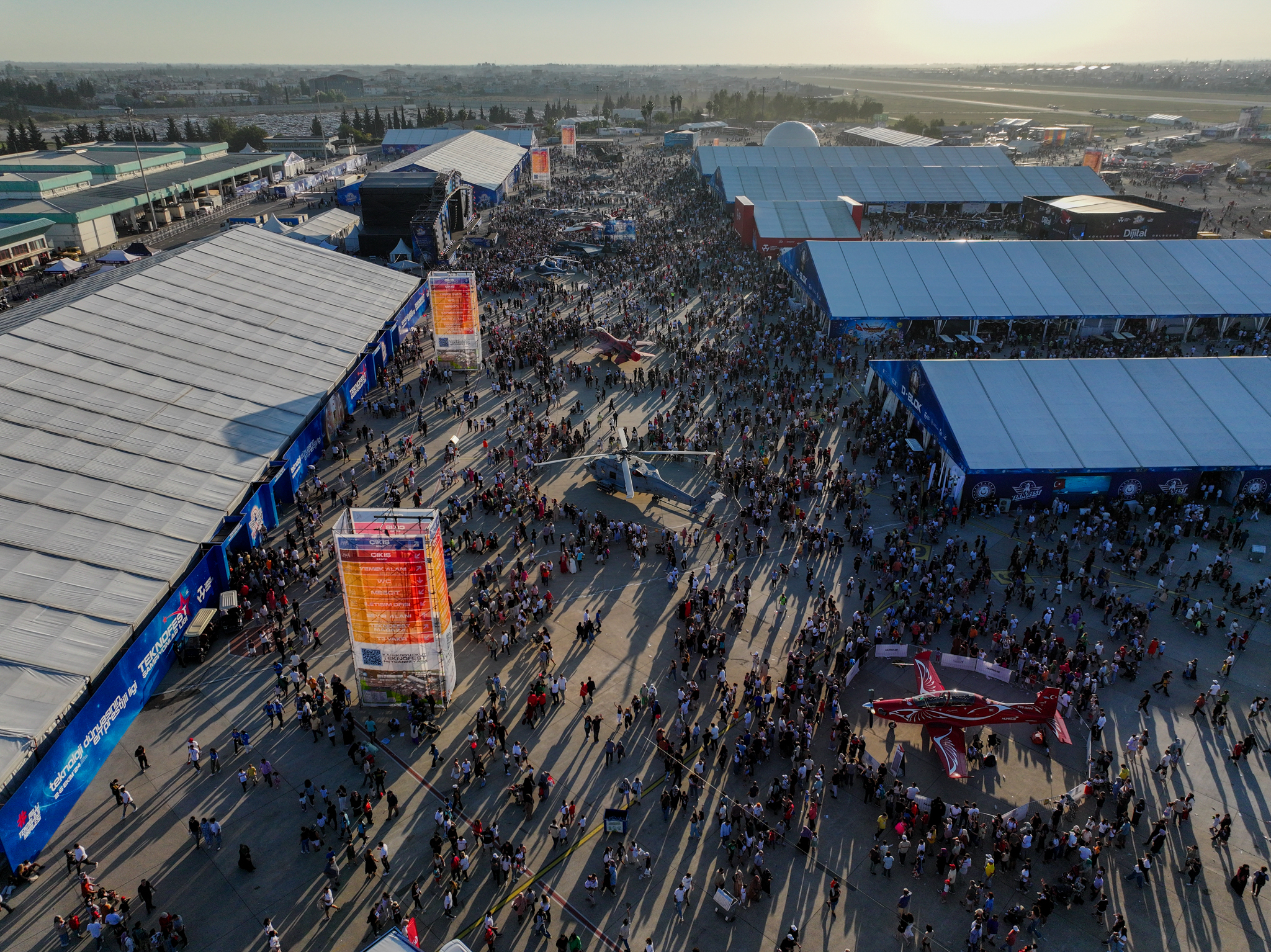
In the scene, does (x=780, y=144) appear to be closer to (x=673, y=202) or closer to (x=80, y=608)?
(x=673, y=202)

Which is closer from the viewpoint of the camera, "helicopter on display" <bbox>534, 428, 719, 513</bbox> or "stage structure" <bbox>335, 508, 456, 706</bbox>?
"stage structure" <bbox>335, 508, 456, 706</bbox>

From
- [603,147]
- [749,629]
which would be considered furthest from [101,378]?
[603,147]

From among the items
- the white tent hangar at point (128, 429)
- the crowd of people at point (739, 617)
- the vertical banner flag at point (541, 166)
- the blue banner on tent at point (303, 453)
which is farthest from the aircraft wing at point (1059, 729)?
the vertical banner flag at point (541, 166)

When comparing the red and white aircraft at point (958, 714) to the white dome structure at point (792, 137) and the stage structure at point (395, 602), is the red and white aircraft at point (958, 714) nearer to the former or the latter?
the stage structure at point (395, 602)

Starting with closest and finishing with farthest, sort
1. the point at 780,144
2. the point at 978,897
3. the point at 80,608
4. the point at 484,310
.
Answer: the point at 978,897 < the point at 80,608 < the point at 484,310 < the point at 780,144

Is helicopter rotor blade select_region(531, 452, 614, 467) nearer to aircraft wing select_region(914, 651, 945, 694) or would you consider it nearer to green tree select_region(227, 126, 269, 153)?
aircraft wing select_region(914, 651, 945, 694)

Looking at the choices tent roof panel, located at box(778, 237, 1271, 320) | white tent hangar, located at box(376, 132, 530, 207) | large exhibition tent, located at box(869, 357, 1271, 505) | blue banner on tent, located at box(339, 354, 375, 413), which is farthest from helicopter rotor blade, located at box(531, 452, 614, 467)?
white tent hangar, located at box(376, 132, 530, 207)
